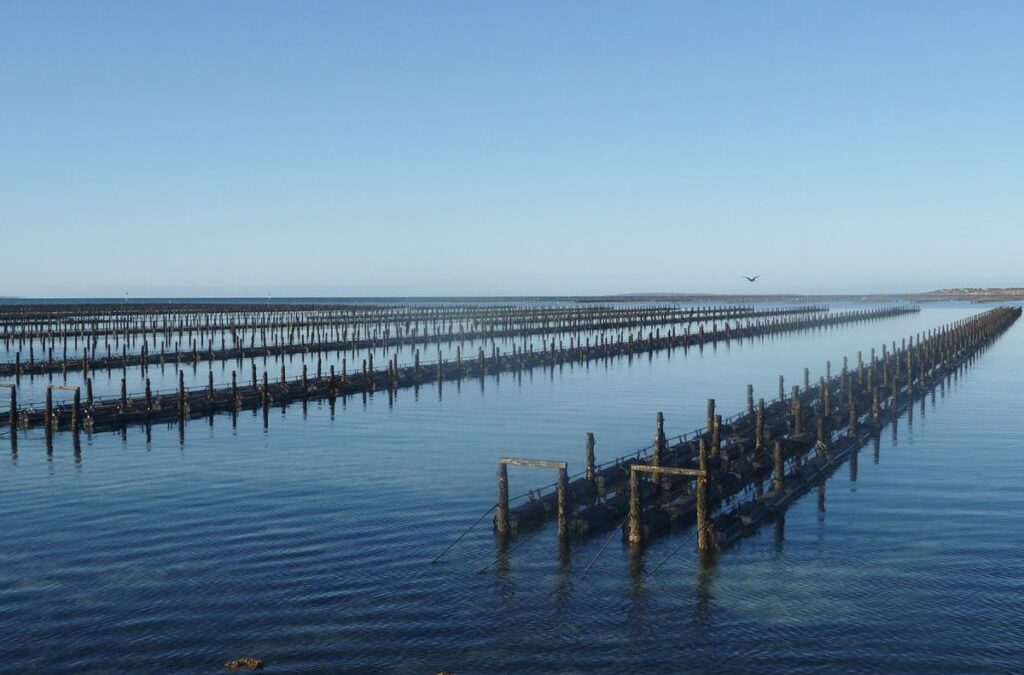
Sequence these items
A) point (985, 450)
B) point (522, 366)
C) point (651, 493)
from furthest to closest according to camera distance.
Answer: point (522, 366) → point (985, 450) → point (651, 493)

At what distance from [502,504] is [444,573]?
Result: 13.8ft

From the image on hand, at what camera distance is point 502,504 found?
3136 centimetres

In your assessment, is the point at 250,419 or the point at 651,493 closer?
the point at 651,493

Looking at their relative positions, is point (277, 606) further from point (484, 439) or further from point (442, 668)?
point (484, 439)

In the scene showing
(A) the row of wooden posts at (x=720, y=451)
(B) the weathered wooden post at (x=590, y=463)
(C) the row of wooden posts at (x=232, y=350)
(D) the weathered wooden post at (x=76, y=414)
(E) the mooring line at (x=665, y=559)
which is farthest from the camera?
(C) the row of wooden posts at (x=232, y=350)

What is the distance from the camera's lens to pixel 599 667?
21.5 metres

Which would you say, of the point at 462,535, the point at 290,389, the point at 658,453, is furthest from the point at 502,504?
the point at 290,389

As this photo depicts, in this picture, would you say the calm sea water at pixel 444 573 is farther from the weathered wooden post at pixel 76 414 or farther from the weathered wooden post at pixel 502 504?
the weathered wooden post at pixel 76 414

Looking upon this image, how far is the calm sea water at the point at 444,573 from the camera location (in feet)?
73.0

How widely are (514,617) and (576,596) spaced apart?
2312mm

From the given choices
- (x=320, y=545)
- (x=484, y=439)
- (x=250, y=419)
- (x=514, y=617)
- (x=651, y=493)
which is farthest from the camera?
(x=250, y=419)

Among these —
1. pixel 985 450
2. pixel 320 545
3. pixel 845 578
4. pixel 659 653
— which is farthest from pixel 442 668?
pixel 985 450

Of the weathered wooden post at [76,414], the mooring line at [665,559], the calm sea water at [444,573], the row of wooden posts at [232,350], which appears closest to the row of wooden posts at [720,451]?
the mooring line at [665,559]

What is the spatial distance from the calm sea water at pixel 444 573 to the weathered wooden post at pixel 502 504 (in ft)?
2.53
